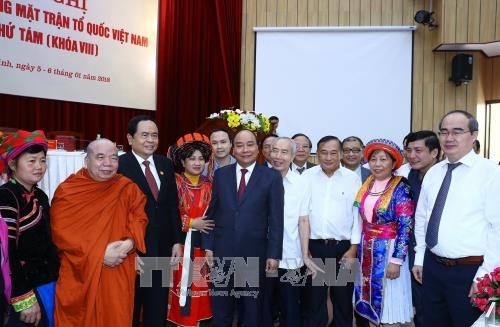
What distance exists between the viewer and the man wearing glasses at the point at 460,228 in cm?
221

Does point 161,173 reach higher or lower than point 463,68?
lower

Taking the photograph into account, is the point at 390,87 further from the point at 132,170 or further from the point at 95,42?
the point at 132,170

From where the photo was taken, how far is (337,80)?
7.50 metres

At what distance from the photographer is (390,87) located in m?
7.36

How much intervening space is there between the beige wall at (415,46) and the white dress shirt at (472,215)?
16.0 feet

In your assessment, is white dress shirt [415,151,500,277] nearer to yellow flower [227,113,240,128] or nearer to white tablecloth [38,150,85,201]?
yellow flower [227,113,240,128]

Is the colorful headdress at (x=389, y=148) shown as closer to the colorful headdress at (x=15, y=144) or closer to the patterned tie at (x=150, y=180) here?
the patterned tie at (x=150, y=180)

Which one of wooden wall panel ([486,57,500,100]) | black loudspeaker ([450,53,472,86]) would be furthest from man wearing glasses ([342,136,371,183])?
wooden wall panel ([486,57,500,100])

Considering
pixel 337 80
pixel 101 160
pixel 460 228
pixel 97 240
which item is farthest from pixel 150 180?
pixel 337 80

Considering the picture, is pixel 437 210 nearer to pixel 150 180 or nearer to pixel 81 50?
pixel 150 180

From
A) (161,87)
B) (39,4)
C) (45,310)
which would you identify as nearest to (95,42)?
(39,4)

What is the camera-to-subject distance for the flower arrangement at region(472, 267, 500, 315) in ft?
5.87

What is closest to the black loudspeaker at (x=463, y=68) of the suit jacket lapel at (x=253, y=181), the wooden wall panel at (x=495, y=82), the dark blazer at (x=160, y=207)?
the wooden wall panel at (x=495, y=82)

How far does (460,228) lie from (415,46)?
5.62 m
